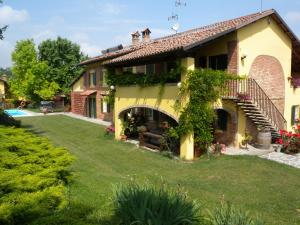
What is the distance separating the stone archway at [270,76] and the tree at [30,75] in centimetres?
2998

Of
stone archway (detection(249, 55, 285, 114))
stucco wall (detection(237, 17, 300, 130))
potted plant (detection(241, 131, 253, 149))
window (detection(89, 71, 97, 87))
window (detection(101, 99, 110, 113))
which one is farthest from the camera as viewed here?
window (detection(89, 71, 97, 87))

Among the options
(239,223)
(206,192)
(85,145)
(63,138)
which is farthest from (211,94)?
(63,138)

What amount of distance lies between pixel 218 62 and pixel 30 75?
103 ft

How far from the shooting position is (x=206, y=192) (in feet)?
29.5

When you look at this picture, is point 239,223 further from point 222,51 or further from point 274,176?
point 222,51

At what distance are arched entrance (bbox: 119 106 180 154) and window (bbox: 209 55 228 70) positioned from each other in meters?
3.58

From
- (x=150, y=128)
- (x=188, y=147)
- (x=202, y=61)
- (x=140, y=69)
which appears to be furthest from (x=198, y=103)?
(x=140, y=69)

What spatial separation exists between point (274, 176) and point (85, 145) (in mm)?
9907

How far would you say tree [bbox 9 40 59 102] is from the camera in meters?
39.1

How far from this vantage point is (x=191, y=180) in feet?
33.6

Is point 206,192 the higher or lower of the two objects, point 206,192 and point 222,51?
the lower

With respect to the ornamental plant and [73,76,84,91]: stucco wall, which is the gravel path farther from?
[73,76,84,91]: stucco wall

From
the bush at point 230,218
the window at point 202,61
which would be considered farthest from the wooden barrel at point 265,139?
the bush at point 230,218

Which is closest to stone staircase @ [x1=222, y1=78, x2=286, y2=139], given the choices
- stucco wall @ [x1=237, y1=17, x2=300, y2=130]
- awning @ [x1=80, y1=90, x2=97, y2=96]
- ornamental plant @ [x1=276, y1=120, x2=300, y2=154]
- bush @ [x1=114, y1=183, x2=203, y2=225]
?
ornamental plant @ [x1=276, y1=120, x2=300, y2=154]
